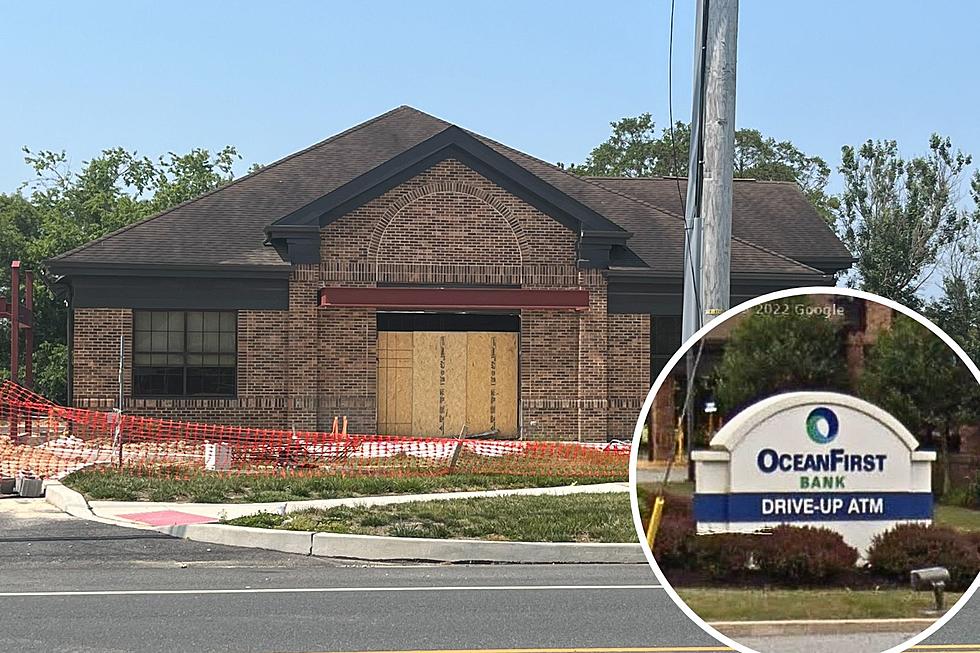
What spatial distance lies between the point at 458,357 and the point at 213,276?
5085 mm

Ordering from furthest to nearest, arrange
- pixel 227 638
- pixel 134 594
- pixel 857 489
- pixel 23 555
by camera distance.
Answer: pixel 23 555 < pixel 134 594 < pixel 227 638 < pixel 857 489

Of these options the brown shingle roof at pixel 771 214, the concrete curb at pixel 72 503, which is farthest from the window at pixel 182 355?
the brown shingle roof at pixel 771 214

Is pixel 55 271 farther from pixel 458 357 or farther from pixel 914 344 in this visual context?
pixel 914 344

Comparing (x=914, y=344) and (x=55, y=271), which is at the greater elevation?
(x=55, y=271)

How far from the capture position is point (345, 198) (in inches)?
1006

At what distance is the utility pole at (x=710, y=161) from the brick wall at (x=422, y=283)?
17.7m

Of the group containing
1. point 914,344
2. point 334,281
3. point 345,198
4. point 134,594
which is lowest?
point 134,594

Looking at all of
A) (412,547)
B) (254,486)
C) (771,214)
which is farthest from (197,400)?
(771,214)

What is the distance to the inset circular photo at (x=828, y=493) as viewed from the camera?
192 cm

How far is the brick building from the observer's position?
2520 cm

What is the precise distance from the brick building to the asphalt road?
1246cm

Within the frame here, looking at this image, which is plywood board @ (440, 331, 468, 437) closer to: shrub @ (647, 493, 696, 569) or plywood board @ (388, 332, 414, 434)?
plywood board @ (388, 332, 414, 434)

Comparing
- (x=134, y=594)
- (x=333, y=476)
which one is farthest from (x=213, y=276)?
(x=134, y=594)

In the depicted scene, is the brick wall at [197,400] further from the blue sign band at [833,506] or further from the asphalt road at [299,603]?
the blue sign band at [833,506]
